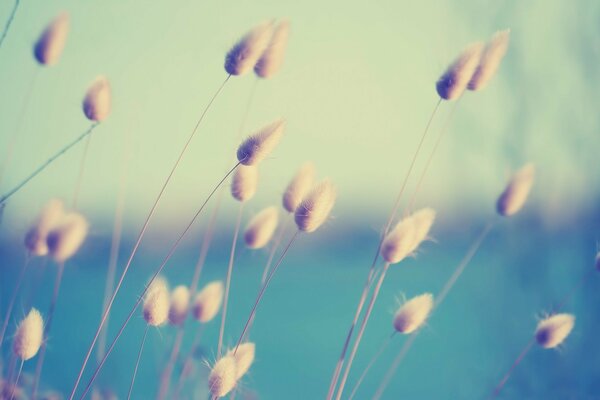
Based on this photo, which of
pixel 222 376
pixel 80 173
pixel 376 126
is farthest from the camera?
pixel 376 126

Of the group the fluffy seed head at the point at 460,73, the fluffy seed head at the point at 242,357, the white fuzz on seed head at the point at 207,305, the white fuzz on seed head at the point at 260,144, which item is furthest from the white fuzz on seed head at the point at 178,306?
the fluffy seed head at the point at 460,73

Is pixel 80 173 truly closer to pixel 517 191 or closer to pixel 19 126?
pixel 19 126

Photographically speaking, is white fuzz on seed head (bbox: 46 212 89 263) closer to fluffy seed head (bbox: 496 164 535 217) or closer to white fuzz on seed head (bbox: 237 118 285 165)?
white fuzz on seed head (bbox: 237 118 285 165)

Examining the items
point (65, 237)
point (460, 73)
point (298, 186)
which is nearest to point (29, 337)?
point (65, 237)

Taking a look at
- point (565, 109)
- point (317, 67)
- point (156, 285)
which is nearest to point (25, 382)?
point (156, 285)

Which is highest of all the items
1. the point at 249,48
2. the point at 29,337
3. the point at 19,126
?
the point at 249,48

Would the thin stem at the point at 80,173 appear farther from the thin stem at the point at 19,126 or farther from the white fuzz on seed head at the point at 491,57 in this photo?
the white fuzz on seed head at the point at 491,57
